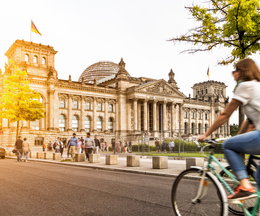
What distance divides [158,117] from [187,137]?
1955 inches

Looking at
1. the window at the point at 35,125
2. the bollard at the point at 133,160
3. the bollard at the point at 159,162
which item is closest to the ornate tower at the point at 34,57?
the window at the point at 35,125

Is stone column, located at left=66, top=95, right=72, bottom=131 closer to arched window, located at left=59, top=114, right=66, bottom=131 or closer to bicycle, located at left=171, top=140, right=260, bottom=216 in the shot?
arched window, located at left=59, top=114, right=66, bottom=131

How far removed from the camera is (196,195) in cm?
425

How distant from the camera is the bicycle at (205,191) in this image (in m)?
3.80

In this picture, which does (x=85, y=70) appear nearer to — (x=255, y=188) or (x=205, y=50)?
(x=205, y=50)

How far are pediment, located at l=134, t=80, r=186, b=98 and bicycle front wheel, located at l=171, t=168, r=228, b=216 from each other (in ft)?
207

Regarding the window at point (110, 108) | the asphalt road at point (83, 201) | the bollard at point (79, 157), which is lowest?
the bollard at point (79, 157)

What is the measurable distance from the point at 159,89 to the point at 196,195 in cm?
A: 6877

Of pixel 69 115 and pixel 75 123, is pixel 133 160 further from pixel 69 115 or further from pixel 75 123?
pixel 75 123

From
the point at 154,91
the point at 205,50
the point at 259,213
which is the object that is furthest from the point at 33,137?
the point at 259,213

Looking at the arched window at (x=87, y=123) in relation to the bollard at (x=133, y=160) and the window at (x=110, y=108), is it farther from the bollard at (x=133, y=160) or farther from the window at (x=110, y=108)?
the bollard at (x=133, y=160)

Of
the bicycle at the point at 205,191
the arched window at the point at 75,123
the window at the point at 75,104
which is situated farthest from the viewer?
the window at the point at 75,104

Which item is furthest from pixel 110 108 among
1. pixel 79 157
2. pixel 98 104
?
pixel 79 157

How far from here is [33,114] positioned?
38.4 metres
